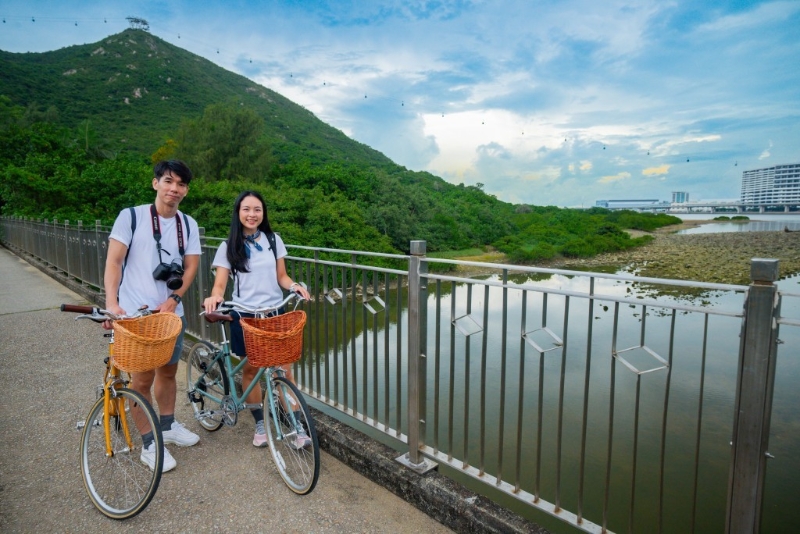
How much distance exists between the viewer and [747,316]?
1.67m

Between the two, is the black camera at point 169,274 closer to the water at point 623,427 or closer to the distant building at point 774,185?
the water at point 623,427

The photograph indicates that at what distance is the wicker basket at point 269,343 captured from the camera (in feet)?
8.16

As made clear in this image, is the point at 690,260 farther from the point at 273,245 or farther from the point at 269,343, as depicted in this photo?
the point at 269,343

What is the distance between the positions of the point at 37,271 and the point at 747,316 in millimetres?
14299

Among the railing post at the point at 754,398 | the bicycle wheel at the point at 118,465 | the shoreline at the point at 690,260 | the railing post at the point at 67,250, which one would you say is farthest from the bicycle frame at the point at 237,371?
the shoreline at the point at 690,260

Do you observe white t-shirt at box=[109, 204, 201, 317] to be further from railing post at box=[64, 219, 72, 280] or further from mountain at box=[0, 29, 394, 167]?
mountain at box=[0, 29, 394, 167]

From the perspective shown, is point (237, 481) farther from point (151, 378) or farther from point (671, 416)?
point (671, 416)

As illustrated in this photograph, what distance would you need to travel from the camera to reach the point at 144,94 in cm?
5522

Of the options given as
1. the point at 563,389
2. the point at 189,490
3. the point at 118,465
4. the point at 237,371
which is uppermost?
the point at 563,389

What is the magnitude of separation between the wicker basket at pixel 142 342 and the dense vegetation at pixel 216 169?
14.0 meters

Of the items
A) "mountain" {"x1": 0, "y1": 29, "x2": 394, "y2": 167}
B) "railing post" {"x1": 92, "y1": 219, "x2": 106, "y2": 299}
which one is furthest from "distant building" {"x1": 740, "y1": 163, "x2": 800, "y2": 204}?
"railing post" {"x1": 92, "y1": 219, "x2": 106, "y2": 299}

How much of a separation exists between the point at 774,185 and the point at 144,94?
63.4 meters

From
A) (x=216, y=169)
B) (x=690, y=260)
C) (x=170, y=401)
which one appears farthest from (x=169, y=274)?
(x=216, y=169)

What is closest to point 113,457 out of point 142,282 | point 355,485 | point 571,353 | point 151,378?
point 151,378
